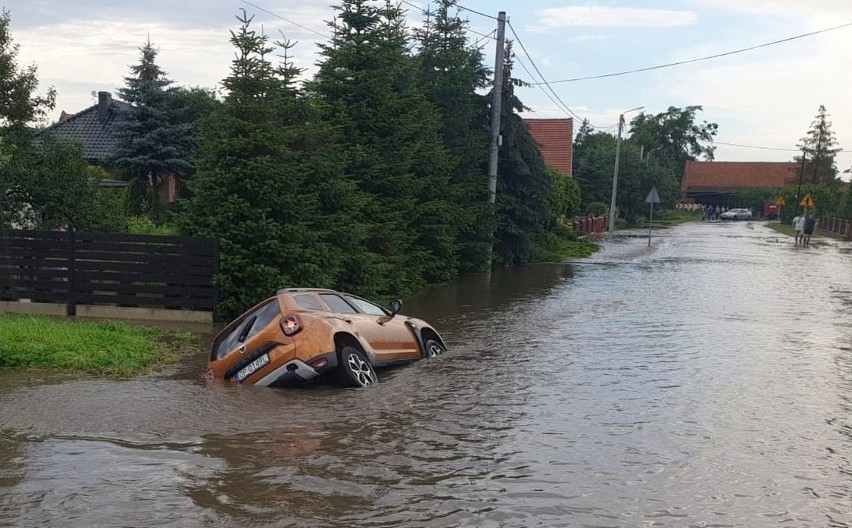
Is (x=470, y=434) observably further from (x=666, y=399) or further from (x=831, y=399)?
(x=831, y=399)

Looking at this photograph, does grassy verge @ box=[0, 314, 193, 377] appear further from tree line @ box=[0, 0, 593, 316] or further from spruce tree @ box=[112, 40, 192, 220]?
spruce tree @ box=[112, 40, 192, 220]

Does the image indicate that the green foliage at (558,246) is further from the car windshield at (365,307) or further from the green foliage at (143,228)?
the car windshield at (365,307)

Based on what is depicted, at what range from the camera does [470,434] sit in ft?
22.8

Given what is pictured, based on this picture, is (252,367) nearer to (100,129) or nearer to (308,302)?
(308,302)

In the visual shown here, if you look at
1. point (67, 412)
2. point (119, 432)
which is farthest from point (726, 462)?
point (67, 412)

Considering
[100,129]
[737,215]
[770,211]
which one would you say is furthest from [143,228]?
[770,211]

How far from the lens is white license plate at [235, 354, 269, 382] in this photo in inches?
326

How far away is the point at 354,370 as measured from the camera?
856 centimetres

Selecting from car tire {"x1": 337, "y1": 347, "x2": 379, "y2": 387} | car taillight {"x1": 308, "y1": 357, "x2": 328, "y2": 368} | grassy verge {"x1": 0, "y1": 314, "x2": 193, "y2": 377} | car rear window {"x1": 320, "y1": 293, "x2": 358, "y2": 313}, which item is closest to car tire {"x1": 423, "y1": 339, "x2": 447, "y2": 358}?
car rear window {"x1": 320, "y1": 293, "x2": 358, "y2": 313}

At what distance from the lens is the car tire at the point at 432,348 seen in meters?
10.7

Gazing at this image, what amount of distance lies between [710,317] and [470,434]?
372 inches

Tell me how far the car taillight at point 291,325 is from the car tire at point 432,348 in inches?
114

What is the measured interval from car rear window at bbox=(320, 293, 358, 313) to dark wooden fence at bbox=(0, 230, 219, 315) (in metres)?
4.18

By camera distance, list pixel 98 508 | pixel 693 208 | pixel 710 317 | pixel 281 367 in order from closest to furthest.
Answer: pixel 98 508
pixel 281 367
pixel 710 317
pixel 693 208
